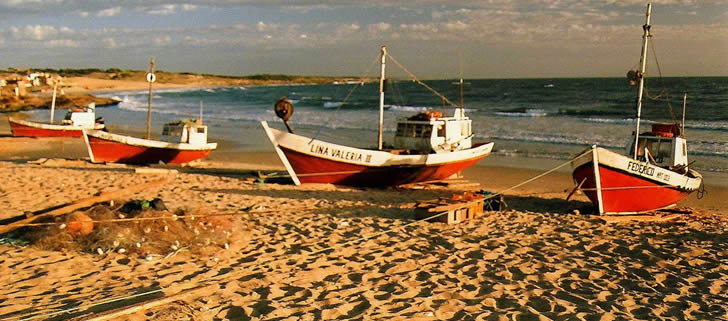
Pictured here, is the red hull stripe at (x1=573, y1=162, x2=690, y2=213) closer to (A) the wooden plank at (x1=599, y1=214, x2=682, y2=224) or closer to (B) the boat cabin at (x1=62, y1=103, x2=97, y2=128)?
(A) the wooden plank at (x1=599, y1=214, x2=682, y2=224)

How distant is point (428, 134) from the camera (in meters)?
17.7

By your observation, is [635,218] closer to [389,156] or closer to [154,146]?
[389,156]

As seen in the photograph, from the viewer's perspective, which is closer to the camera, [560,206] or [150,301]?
[150,301]

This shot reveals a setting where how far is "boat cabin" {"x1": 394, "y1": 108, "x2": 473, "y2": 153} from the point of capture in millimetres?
17672

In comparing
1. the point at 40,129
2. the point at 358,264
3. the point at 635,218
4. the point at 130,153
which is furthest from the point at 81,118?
the point at 635,218

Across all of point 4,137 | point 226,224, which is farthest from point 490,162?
point 4,137

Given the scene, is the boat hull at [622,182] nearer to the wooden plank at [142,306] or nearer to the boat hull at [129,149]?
the wooden plank at [142,306]

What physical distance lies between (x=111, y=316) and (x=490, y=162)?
1812 cm

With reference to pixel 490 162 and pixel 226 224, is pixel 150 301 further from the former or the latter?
pixel 490 162

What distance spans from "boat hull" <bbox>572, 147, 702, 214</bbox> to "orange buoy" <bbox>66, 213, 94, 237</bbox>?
33.7 feet

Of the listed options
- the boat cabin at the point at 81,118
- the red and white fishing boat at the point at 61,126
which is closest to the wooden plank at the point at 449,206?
the red and white fishing boat at the point at 61,126

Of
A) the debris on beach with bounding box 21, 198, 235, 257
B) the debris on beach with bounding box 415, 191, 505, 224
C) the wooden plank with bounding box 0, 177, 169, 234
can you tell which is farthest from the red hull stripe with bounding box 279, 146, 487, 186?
the debris on beach with bounding box 21, 198, 235, 257

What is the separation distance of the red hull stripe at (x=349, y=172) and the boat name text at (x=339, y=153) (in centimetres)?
19

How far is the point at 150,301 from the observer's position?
709 centimetres
